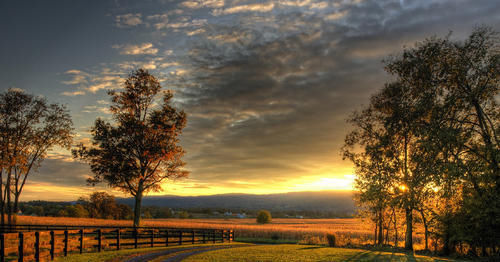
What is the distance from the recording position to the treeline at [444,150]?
25.5 metres

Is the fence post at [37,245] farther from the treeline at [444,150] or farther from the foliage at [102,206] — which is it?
the foliage at [102,206]

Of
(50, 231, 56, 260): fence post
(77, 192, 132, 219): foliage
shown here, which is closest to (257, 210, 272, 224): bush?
(77, 192, 132, 219): foliage

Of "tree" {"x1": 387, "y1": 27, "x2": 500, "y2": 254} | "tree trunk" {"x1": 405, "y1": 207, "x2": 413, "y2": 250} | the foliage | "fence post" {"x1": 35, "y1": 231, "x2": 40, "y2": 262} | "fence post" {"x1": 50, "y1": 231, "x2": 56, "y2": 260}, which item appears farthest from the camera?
the foliage

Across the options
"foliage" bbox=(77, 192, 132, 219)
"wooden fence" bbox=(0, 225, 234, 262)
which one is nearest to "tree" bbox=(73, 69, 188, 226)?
"wooden fence" bbox=(0, 225, 234, 262)

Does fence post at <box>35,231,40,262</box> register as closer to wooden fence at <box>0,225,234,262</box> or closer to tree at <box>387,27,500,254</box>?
wooden fence at <box>0,225,234,262</box>

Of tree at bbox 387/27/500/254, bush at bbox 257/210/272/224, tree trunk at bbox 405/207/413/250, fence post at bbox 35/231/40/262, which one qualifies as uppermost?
tree at bbox 387/27/500/254

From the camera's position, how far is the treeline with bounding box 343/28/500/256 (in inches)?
1003

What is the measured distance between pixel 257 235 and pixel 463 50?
3745cm

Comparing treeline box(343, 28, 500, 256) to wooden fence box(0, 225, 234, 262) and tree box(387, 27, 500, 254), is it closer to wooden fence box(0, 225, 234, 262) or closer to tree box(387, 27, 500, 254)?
tree box(387, 27, 500, 254)

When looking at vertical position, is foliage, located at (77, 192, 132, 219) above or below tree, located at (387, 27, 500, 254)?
below

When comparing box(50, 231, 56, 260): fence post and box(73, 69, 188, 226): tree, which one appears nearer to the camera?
box(50, 231, 56, 260): fence post

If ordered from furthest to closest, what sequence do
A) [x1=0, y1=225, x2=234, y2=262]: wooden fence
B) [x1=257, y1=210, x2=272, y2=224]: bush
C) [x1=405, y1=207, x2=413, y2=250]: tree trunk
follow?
[x1=257, y1=210, x2=272, y2=224]: bush, [x1=405, y1=207, x2=413, y2=250]: tree trunk, [x1=0, y1=225, x2=234, y2=262]: wooden fence

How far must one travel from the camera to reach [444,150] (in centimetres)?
2653

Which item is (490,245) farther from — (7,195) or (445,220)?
(7,195)
